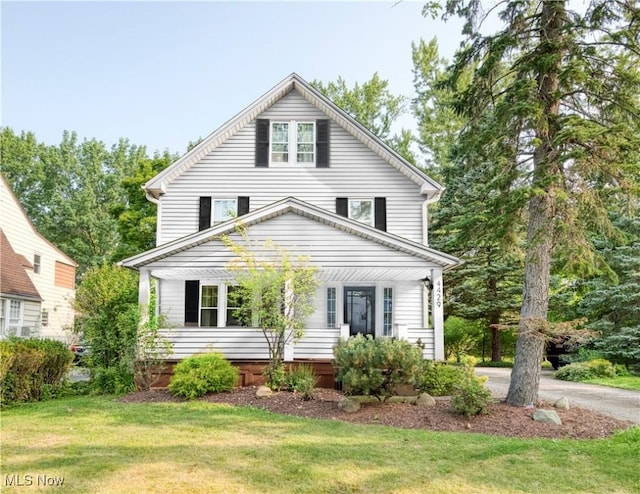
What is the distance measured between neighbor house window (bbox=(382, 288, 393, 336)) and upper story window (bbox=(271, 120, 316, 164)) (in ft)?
16.1

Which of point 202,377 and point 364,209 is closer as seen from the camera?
point 202,377

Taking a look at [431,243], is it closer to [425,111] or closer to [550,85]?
[425,111]

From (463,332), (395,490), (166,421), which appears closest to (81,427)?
(166,421)

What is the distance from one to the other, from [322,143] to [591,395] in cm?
1044

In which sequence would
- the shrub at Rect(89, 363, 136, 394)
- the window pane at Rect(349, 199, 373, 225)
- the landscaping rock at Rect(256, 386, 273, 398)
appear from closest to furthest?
the landscaping rock at Rect(256, 386, 273, 398)
the shrub at Rect(89, 363, 136, 394)
the window pane at Rect(349, 199, 373, 225)

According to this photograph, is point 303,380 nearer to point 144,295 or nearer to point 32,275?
point 144,295

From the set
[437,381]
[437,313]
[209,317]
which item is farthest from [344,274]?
[209,317]

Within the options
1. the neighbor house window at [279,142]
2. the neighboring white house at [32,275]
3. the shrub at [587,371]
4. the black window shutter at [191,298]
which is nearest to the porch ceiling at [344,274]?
the black window shutter at [191,298]

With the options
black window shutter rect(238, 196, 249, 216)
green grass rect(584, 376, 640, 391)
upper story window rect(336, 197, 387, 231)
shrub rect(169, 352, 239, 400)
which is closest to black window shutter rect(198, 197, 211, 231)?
black window shutter rect(238, 196, 249, 216)

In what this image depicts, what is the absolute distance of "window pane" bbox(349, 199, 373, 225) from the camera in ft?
51.9

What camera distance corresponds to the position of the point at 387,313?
15.4 meters

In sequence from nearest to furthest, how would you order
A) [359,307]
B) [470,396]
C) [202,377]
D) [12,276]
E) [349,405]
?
1. [470,396]
2. [349,405]
3. [202,377]
4. [359,307]
5. [12,276]

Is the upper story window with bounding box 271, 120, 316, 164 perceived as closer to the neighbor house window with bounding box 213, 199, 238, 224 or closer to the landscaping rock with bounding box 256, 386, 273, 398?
the neighbor house window with bounding box 213, 199, 238, 224

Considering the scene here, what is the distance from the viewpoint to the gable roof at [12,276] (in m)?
19.5
